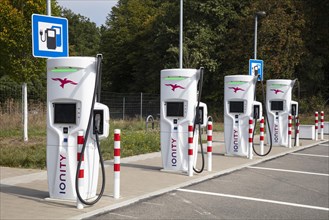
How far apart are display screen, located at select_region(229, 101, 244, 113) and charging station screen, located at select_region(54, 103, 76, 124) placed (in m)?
7.38

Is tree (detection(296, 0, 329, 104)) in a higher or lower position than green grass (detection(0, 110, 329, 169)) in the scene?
higher

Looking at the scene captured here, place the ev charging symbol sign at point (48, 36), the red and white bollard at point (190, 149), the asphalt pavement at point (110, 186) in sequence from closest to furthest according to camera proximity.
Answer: the asphalt pavement at point (110, 186) → the ev charging symbol sign at point (48, 36) → the red and white bollard at point (190, 149)

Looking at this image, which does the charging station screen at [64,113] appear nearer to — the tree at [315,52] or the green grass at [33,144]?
the green grass at [33,144]

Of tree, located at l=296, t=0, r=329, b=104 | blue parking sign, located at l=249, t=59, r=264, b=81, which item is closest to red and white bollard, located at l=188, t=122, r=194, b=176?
blue parking sign, located at l=249, t=59, r=264, b=81

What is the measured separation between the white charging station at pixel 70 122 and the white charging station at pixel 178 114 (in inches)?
134

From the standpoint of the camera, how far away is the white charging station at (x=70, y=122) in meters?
Answer: 7.43

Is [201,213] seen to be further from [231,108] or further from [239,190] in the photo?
[231,108]

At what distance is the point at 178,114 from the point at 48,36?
135 inches

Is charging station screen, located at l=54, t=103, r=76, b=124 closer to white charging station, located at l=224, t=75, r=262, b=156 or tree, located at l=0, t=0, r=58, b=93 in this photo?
white charging station, located at l=224, t=75, r=262, b=156

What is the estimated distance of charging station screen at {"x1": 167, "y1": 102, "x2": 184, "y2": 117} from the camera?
10.8 meters

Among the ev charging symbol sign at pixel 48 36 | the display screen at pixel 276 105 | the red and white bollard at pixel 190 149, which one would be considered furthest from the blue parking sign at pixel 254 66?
the ev charging symbol sign at pixel 48 36

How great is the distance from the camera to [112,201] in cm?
761

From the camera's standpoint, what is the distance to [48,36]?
356 inches

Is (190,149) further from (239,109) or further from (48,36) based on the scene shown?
(239,109)
